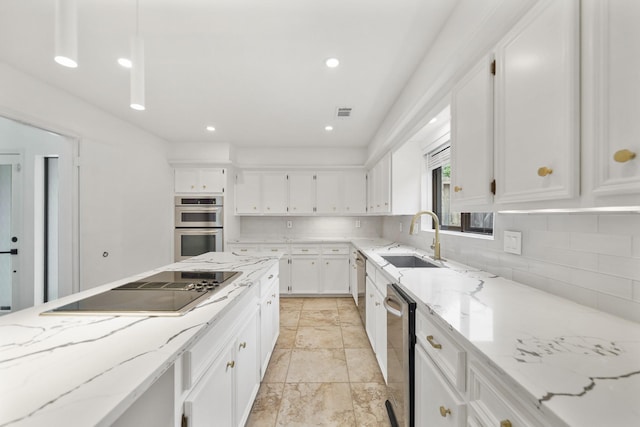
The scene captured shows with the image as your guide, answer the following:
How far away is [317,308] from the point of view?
3730 mm

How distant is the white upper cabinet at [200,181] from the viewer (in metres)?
4.21

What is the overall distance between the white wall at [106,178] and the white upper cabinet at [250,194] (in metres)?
1.17

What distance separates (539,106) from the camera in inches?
36.3

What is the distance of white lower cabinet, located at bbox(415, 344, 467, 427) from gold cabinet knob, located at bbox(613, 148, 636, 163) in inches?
33.5

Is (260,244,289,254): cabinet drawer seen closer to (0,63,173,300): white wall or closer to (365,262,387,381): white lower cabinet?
(0,63,173,300): white wall

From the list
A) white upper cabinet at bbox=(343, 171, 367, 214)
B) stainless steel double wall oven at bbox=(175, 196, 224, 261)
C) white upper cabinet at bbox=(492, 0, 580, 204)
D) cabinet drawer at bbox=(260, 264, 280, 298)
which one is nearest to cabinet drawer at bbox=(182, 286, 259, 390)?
cabinet drawer at bbox=(260, 264, 280, 298)

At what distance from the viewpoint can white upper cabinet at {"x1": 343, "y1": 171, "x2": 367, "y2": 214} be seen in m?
4.47

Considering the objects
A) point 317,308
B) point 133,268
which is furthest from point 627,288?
point 133,268

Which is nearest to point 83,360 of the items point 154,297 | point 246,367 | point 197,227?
point 154,297

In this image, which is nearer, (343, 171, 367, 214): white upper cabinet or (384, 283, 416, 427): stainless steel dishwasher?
(384, 283, 416, 427): stainless steel dishwasher

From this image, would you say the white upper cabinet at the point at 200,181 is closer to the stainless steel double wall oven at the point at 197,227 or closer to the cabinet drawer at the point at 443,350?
the stainless steel double wall oven at the point at 197,227

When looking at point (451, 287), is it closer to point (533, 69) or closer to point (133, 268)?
point (533, 69)

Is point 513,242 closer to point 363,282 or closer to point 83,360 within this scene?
point 363,282

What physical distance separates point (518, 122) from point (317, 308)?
3.33m
